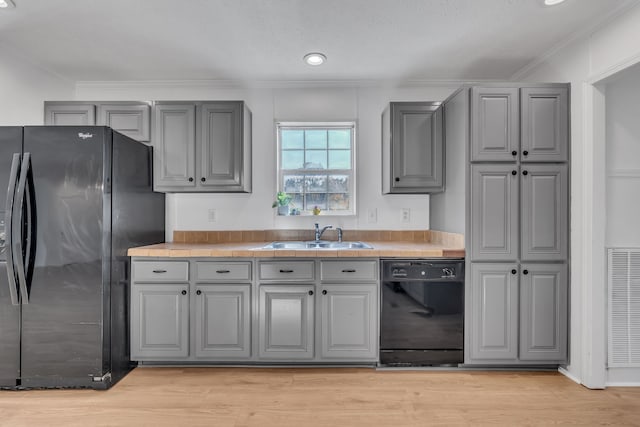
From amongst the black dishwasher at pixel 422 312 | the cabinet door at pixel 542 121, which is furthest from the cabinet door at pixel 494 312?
the cabinet door at pixel 542 121

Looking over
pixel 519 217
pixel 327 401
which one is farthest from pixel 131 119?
pixel 519 217

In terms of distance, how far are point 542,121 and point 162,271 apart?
299 centimetres

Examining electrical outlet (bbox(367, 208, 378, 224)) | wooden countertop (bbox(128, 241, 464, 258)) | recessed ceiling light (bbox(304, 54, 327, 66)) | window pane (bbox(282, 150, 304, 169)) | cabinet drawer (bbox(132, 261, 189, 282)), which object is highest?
recessed ceiling light (bbox(304, 54, 327, 66))

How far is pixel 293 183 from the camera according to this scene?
3.40 metres

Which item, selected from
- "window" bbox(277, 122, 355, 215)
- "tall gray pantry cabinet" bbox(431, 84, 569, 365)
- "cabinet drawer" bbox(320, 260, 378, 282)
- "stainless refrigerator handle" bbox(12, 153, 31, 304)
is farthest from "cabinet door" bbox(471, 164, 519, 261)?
"stainless refrigerator handle" bbox(12, 153, 31, 304)

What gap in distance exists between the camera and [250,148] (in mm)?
3230

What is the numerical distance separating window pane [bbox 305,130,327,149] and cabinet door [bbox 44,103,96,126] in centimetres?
186

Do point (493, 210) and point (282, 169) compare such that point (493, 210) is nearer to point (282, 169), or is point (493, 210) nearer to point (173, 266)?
point (282, 169)

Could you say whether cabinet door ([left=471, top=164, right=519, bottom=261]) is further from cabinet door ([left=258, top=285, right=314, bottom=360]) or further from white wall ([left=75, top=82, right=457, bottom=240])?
cabinet door ([left=258, top=285, right=314, bottom=360])

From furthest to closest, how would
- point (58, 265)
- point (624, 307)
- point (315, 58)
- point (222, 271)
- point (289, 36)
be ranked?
point (315, 58) → point (222, 271) → point (289, 36) → point (624, 307) → point (58, 265)

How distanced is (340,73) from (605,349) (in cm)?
290

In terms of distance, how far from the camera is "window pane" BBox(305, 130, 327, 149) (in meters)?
3.40

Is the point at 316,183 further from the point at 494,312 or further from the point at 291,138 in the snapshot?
the point at 494,312

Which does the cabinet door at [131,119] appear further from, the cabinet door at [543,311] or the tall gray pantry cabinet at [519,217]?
the cabinet door at [543,311]
